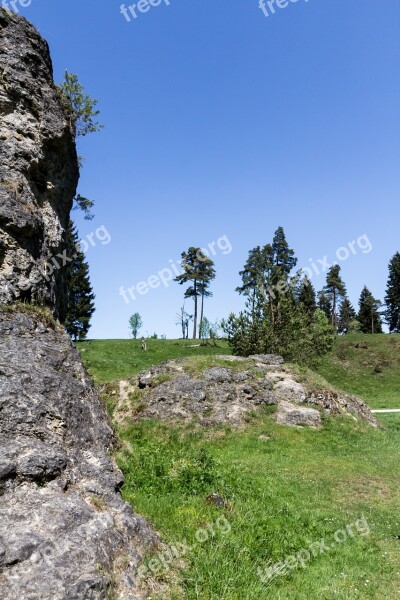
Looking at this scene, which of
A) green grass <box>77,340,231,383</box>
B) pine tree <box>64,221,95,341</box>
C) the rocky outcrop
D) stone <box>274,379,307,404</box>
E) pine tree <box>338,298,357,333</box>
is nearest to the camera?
the rocky outcrop

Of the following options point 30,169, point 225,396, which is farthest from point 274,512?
point 225,396

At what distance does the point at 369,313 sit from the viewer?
10169 cm

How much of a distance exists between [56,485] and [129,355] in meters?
47.8

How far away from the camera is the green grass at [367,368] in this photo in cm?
4866

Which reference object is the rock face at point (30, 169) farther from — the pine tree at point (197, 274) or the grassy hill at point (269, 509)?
the pine tree at point (197, 274)

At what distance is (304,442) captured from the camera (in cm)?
2144

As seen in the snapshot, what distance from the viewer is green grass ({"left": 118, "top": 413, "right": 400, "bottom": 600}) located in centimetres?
746

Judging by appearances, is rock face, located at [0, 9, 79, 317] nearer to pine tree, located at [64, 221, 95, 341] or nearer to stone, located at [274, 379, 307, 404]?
stone, located at [274, 379, 307, 404]

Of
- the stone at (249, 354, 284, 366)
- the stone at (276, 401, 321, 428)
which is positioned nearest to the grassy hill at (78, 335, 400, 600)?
the stone at (276, 401, 321, 428)

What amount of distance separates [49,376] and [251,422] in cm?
1676

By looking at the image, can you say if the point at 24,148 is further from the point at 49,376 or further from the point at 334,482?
the point at 334,482

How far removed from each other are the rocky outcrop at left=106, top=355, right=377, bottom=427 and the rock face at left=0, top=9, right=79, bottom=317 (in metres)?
12.9

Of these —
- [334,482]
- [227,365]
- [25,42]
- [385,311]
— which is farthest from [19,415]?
[385,311]

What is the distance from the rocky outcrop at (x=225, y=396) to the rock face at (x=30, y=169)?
12859 millimetres
